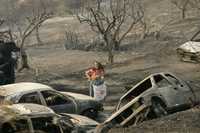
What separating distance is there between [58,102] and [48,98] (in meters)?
0.30

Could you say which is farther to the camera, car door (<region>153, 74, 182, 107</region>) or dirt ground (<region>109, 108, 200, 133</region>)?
car door (<region>153, 74, 182, 107</region>)

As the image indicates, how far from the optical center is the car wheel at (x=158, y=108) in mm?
11555

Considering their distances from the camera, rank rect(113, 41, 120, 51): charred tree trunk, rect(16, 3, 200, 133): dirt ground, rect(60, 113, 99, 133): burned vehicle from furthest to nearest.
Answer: rect(113, 41, 120, 51): charred tree trunk → rect(60, 113, 99, 133): burned vehicle → rect(16, 3, 200, 133): dirt ground

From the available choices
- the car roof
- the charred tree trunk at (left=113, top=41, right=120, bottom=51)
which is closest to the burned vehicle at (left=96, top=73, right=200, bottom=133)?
the car roof

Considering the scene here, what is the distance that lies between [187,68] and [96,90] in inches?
264

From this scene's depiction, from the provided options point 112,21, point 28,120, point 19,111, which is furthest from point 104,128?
point 112,21

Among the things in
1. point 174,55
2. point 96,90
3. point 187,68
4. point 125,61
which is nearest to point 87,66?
point 125,61

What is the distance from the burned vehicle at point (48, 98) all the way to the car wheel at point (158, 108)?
2865mm

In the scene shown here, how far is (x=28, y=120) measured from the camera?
10281 mm

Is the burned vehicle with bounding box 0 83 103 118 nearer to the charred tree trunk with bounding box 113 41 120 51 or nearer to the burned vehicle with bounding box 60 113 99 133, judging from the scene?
the burned vehicle with bounding box 60 113 99 133

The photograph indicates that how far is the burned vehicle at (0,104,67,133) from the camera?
1020 cm

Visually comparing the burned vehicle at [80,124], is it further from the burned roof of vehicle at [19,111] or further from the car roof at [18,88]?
the car roof at [18,88]

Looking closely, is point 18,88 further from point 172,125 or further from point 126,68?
point 126,68

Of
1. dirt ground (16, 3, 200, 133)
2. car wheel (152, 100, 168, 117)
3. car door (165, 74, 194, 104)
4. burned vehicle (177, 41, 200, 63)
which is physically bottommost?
dirt ground (16, 3, 200, 133)
